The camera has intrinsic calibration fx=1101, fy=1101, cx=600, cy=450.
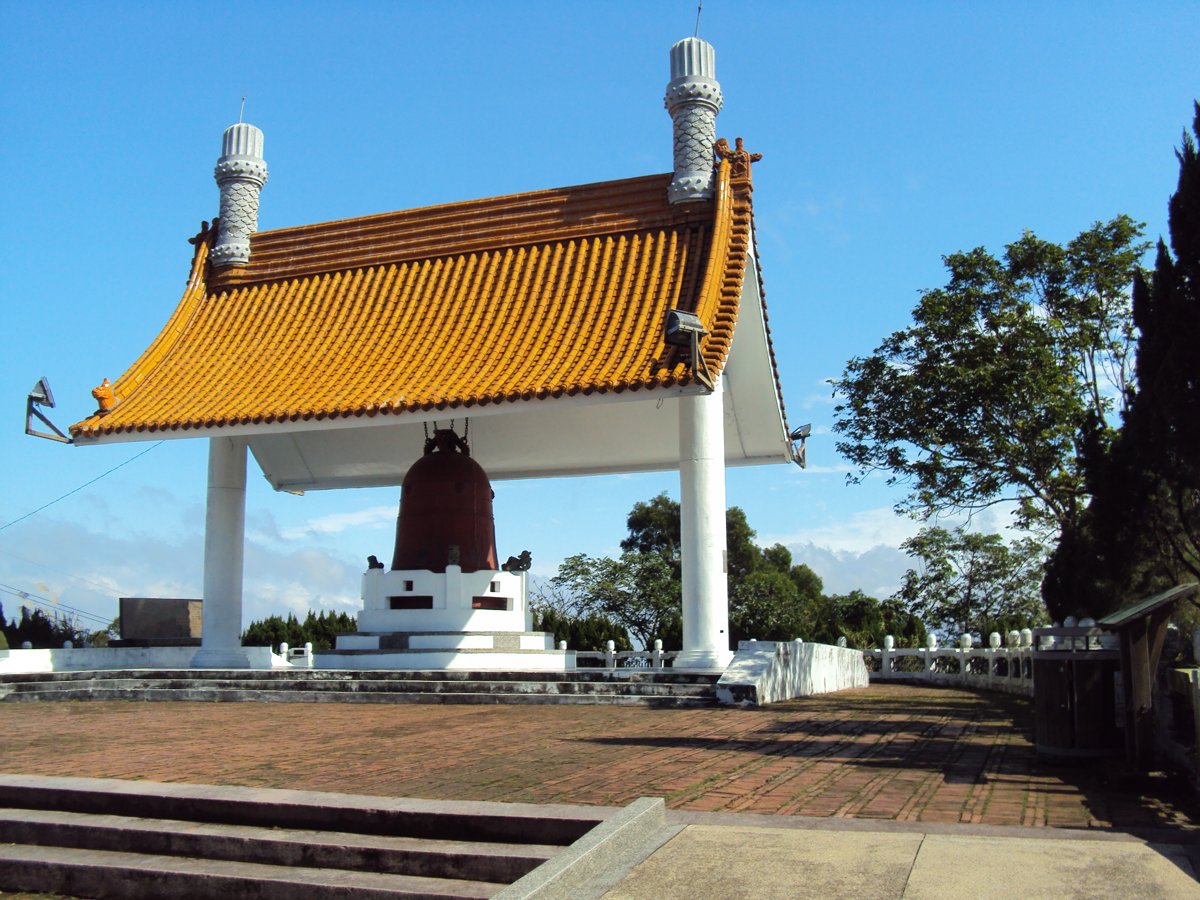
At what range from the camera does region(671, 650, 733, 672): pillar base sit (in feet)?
46.8

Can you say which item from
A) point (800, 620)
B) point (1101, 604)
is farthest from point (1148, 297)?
point (800, 620)

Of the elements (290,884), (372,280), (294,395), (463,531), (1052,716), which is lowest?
(290,884)

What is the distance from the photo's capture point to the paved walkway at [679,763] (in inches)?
236

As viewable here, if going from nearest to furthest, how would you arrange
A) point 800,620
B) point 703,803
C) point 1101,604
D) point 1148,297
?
1. point 703,803
2. point 1148,297
3. point 1101,604
4. point 800,620

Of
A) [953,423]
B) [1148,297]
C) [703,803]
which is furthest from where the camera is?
[953,423]

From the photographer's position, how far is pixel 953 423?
21.9 m

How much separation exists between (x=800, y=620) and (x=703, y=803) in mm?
37395

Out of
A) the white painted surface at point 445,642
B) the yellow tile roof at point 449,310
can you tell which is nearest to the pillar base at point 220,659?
the white painted surface at point 445,642

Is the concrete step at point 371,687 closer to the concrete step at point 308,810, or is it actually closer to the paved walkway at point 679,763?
the paved walkway at point 679,763

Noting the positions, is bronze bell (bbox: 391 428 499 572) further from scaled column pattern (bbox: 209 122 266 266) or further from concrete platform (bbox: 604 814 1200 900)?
concrete platform (bbox: 604 814 1200 900)

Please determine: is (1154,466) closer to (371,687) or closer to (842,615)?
(371,687)

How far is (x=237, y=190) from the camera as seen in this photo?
20312mm

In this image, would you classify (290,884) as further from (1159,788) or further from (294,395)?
(294,395)

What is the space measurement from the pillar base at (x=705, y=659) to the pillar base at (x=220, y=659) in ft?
23.6
